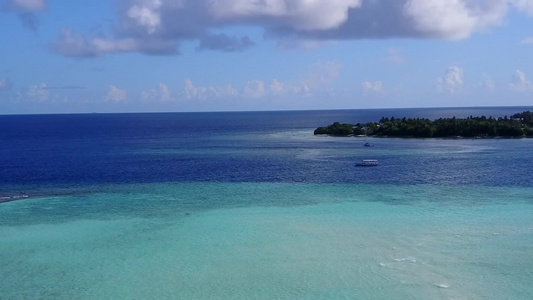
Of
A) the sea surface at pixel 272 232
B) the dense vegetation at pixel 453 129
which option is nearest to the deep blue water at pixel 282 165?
the sea surface at pixel 272 232

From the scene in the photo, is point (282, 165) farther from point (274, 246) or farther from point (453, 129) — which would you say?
point (453, 129)

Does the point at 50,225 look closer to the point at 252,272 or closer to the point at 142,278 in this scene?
the point at 142,278

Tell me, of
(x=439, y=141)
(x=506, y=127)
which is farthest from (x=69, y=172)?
(x=506, y=127)

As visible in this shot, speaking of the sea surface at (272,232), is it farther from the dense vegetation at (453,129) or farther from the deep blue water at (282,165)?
the dense vegetation at (453,129)

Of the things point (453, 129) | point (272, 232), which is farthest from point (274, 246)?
point (453, 129)

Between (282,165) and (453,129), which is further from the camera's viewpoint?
(453,129)

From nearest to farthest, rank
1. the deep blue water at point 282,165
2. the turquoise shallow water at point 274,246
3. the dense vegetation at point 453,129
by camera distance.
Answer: the turquoise shallow water at point 274,246 → the deep blue water at point 282,165 → the dense vegetation at point 453,129

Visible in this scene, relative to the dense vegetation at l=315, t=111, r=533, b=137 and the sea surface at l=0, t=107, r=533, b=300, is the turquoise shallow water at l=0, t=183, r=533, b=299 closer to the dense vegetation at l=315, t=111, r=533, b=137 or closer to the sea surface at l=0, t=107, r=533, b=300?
the sea surface at l=0, t=107, r=533, b=300
